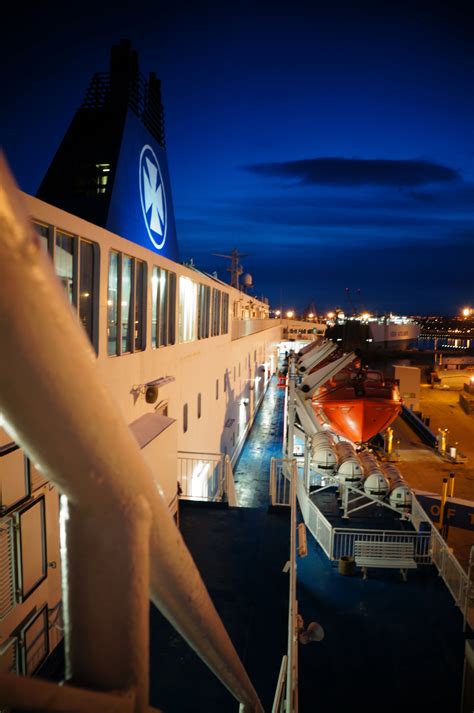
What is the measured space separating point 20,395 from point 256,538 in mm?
7003

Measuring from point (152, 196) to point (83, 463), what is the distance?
1156 cm

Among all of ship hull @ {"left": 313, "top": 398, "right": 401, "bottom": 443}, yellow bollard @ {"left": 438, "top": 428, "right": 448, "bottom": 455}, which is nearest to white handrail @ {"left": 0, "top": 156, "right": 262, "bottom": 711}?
ship hull @ {"left": 313, "top": 398, "right": 401, "bottom": 443}

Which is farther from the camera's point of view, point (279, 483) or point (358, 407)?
point (358, 407)

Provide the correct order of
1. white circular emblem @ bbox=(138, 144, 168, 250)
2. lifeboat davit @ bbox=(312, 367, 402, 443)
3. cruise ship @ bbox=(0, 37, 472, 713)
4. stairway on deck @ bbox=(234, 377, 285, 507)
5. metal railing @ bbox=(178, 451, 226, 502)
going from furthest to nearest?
lifeboat davit @ bbox=(312, 367, 402, 443)
stairway on deck @ bbox=(234, 377, 285, 507)
white circular emblem @ bbox=(138, 144, 168, 250)
metal railing @ bbox=(178, 451, 226, 502)
cruise ship @ bbox=(0, 37, 472, 713)

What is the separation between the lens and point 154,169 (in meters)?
12.2

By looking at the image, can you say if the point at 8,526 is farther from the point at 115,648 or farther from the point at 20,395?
the point at 20,395

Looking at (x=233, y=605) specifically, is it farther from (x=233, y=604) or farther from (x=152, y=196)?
(x=152, y=196)

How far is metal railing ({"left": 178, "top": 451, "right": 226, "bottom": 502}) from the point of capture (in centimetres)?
964

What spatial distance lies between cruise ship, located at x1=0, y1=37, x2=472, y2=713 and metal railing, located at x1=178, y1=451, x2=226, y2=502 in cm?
10

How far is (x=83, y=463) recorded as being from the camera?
3.66 feet

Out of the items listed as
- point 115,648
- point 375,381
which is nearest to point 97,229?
point 115,648

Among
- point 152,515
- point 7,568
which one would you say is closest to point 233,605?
point 7,568

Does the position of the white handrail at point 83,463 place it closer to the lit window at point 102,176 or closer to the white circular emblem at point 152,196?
the lit window at point 102,176

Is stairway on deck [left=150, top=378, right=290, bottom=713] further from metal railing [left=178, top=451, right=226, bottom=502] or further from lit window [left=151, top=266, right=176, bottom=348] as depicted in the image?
lit window [left=151, top=266, right=176, bottom=348]
